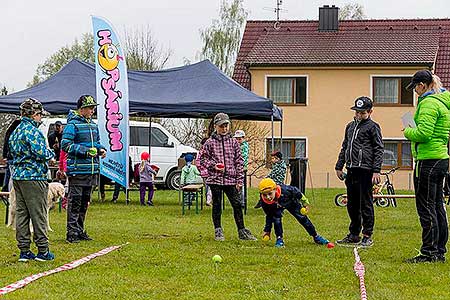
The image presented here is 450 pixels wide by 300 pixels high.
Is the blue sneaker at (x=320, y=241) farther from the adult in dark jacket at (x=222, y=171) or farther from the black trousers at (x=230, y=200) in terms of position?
the black trousers at (x=230, y=200)

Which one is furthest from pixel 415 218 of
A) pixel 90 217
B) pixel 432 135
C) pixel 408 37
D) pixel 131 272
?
pixel 408 37

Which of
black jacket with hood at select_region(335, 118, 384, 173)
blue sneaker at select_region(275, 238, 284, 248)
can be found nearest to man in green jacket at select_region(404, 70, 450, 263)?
black jacket with hood at select_region(335, 118, 384, 173)

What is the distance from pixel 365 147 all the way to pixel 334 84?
76.9 ft

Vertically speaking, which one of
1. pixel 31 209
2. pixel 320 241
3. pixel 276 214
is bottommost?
pixel 320 241

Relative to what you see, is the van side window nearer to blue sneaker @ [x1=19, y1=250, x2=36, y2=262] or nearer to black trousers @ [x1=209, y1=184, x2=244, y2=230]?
black trousers @ [x1=209, y1=184, x2=244, y2=230]

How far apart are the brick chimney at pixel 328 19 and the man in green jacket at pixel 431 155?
28.2m

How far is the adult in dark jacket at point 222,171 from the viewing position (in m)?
10.9

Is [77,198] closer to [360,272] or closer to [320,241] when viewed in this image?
[320,241]

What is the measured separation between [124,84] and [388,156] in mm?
18984

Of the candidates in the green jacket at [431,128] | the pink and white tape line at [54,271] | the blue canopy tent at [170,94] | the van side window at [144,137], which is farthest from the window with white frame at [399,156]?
the green jacket at [431,128]

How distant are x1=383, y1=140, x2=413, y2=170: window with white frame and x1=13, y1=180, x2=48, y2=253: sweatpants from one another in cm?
2568

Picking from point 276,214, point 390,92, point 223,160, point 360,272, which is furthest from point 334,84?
point 360,272

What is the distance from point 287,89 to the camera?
1331 inches

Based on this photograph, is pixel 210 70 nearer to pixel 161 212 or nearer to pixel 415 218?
pixel 161 212
